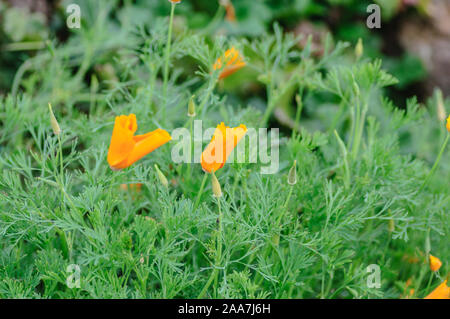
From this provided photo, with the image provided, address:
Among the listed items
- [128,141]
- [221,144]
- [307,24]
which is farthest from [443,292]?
[307,24]

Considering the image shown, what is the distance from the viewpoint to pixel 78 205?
2.52 ft

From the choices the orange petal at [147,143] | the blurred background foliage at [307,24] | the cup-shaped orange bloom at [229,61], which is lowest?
the orange petal at [147,143]

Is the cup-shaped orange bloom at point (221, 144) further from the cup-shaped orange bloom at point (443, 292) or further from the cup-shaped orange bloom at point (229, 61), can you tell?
the cup-shaped orange bloom at point (443, 292)

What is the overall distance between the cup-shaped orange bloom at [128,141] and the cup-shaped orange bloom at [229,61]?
231 millimetres

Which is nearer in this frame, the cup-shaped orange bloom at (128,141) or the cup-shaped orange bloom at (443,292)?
the cup-shaped orange bloom at (128,141)

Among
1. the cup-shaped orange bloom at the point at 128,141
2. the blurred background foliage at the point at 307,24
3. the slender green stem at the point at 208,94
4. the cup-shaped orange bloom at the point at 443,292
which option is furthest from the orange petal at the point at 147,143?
the blurred background foliage at the point at 307,24

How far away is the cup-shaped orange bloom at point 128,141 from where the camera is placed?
0.74 m

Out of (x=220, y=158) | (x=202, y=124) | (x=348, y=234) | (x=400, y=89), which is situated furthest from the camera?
(x=400, y=89)

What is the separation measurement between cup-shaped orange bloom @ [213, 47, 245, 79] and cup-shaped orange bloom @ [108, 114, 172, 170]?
23 cm

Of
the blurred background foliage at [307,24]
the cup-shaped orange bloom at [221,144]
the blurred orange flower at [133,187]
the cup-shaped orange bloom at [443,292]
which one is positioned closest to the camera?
the cup-shaped orange bloom at [221,144]

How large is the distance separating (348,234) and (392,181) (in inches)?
5.4

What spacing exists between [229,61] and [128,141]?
0.31m
